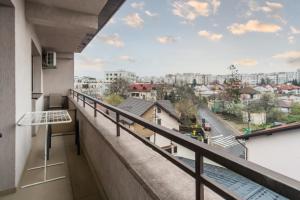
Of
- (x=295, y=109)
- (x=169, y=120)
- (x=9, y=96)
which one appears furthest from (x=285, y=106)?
(x=9, y=96)

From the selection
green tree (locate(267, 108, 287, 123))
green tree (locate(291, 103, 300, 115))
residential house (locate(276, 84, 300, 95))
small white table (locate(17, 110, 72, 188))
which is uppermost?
residential house (locate(276, 84, 300, 95))

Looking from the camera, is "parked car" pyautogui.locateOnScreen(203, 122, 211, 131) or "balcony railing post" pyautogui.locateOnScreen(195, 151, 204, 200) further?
"parked car" pyautogui.locateOnScreen(203, 122, 211, 131)

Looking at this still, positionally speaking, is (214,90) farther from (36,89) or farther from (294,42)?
(36,89)

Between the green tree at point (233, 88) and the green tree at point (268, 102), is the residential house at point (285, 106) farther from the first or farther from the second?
the green tree at point (233, 88)

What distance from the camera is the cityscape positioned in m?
0.90

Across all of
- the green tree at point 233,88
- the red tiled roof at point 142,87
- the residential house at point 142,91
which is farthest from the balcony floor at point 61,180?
the green tree at point 233,88

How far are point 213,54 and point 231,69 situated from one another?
1976mm

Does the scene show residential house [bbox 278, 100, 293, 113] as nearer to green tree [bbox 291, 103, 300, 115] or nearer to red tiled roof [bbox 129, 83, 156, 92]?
green tree [bbox 291, 103, 300, 115]

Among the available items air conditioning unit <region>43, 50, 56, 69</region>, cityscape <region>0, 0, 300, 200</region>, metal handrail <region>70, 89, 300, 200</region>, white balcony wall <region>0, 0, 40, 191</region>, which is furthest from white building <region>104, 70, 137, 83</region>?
metal handrail <region>70, 89, 300, 200</region>

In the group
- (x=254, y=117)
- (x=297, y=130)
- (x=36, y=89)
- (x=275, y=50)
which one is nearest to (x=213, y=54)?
(x=275, y=50)

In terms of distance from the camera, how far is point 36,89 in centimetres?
505

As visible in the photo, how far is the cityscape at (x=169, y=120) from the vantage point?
90 centimetres

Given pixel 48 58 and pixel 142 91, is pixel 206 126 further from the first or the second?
pixel 48 58

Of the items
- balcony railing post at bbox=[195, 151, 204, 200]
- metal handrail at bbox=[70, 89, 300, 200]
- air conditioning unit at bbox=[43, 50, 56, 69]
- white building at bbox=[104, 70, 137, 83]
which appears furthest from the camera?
air conditioning unit at bbox=[43, 50, 56, 69]
